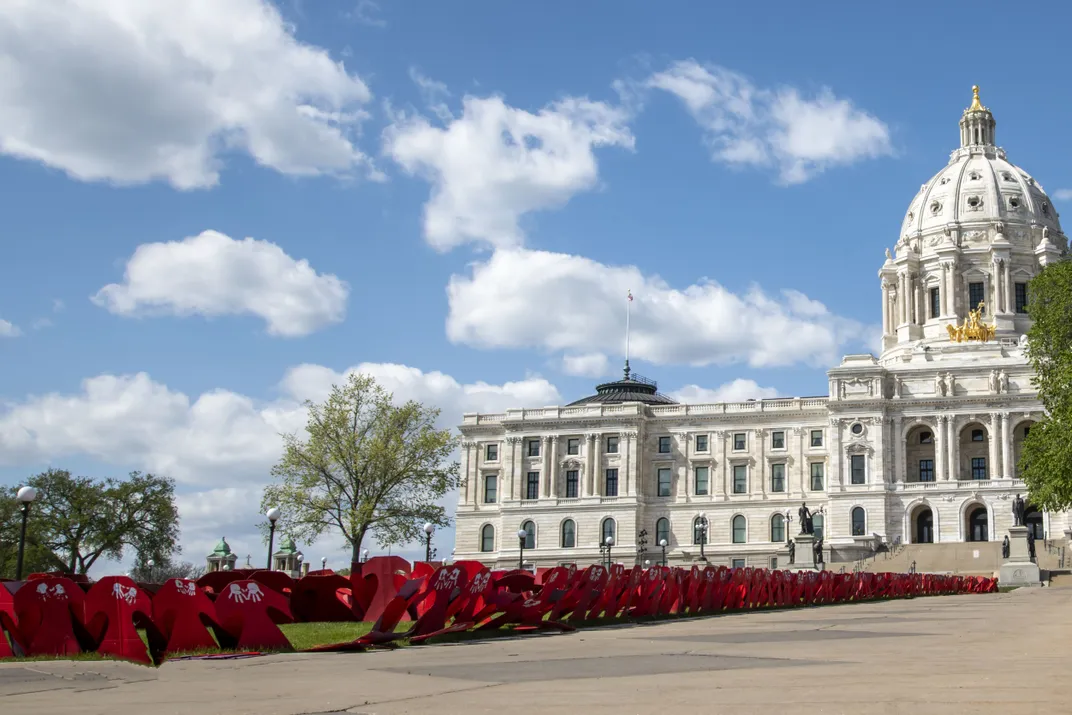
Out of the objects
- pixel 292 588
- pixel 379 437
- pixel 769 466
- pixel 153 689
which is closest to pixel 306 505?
pixel 379 437

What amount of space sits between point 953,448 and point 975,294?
73.4 ft

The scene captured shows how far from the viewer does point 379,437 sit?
74.8 m

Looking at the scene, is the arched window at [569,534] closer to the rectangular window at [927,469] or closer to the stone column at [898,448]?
the stone column at [898,448]

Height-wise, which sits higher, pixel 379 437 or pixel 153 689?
pixel 379 437

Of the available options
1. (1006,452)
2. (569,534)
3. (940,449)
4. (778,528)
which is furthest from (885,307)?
(569,534)

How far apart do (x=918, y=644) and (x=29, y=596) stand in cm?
1201

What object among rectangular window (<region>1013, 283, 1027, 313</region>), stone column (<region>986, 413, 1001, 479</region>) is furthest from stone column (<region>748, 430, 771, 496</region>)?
rectangular window (<region>1013, 283, 1027, 313</region>)

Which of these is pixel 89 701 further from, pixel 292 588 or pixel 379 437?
pixel 379 437

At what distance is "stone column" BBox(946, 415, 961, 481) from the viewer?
97000 mm

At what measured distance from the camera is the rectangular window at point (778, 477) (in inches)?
4082

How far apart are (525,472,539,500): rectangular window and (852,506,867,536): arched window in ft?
91.9

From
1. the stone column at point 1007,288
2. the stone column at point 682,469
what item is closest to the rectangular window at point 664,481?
the stone column at point 682,469

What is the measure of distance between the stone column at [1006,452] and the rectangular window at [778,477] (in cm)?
1780

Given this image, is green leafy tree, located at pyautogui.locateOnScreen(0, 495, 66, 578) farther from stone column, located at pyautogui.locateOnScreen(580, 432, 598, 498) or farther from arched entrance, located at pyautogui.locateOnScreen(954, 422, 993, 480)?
arched entrance, located at pyautogui.locateOnScreen(954, 422, 993, 480)
